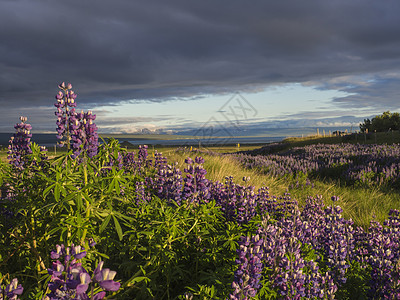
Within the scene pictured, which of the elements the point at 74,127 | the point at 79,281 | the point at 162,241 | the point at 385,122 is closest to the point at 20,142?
the point at 74,127

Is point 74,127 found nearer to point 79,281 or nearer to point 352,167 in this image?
point 79,281

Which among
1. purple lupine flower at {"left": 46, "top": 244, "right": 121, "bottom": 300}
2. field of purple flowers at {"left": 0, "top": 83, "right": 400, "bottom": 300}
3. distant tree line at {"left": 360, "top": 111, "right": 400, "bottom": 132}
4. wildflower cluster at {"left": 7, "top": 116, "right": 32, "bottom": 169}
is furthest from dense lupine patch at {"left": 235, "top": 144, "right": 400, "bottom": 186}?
distant tree line at {"left": 360, "top": 111, "right": 400, "bottom": 132}

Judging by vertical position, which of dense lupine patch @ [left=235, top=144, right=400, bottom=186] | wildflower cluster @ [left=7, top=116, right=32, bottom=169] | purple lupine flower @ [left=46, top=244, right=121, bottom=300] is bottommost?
dense lupine patch @ [left=235, top=144, right=400, bottom=186]

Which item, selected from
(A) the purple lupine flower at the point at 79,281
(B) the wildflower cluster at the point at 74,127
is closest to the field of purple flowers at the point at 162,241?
(B) the wildflower cluster at the point at 74,127

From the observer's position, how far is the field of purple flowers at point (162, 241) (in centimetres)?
253

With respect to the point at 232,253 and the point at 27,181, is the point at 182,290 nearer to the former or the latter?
the point at 232,253

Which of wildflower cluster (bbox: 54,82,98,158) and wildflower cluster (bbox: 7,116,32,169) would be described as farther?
wildflower cluster (bbox: 7,116,32,169)

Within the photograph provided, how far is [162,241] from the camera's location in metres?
3.02

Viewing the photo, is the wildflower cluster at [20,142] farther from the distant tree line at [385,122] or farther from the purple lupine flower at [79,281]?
the distant tree line at [385,122]

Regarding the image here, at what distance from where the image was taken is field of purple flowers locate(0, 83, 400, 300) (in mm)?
2531

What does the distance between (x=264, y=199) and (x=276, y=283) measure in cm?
235

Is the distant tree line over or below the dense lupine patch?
over

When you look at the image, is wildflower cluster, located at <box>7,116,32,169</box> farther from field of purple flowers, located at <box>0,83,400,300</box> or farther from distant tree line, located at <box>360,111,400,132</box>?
distant tree line, located at <box>360,111,400,132</box>

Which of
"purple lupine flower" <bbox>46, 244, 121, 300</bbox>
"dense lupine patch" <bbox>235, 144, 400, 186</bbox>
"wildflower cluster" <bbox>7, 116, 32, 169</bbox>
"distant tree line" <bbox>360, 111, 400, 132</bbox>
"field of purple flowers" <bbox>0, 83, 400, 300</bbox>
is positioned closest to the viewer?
"purple lupine flower" <bbox>46, 244, 121, 300</bbox>
